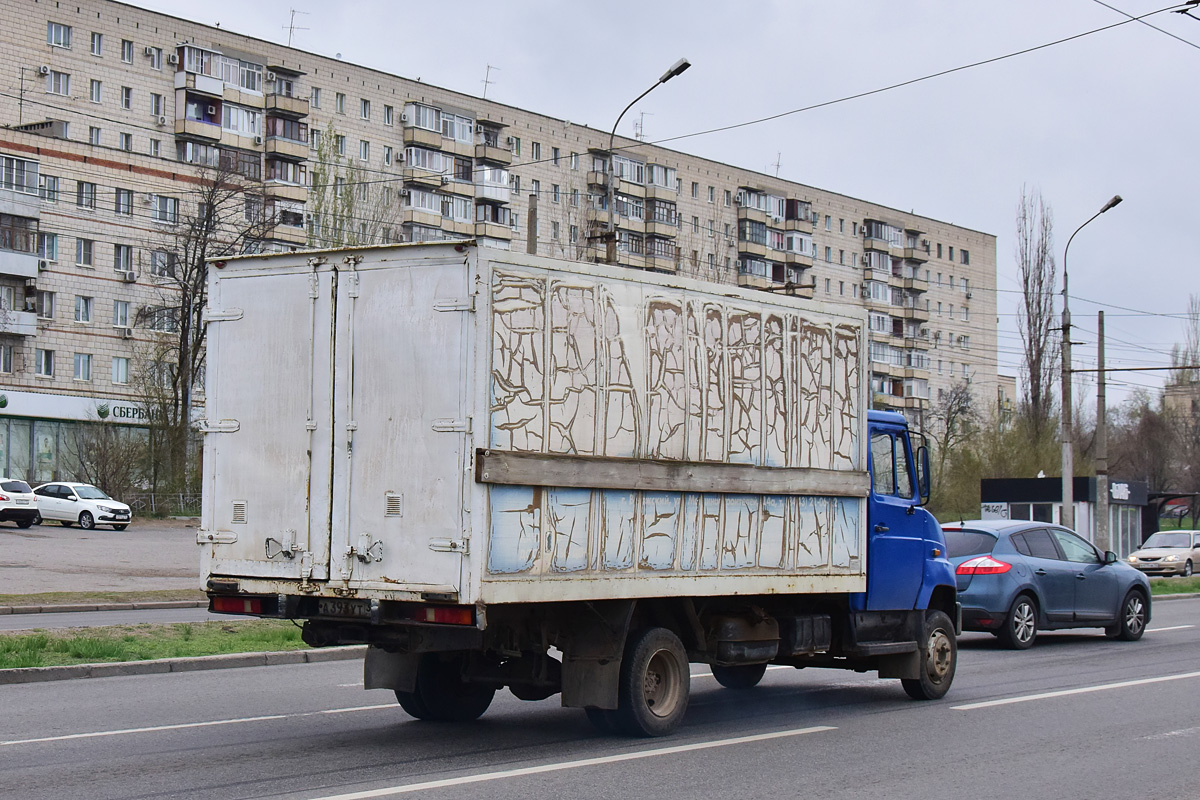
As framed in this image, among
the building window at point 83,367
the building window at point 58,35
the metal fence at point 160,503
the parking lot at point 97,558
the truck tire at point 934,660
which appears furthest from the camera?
the building window at point 58,35

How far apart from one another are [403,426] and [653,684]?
100 inches

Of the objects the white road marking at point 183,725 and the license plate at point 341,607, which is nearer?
the license plate at point 341,607

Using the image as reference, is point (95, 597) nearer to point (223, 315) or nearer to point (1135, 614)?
point (223, 315)

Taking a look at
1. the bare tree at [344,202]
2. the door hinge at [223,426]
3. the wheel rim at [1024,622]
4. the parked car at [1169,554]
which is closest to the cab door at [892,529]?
the door hinge at [223,426]

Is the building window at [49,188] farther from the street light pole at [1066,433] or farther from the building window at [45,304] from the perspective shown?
the street light pole at [1066,433]

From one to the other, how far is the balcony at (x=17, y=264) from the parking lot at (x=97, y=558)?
1465cm

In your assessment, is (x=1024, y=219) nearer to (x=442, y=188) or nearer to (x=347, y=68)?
(x=442, y=188)

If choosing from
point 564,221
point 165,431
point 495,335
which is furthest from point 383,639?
point 564,221

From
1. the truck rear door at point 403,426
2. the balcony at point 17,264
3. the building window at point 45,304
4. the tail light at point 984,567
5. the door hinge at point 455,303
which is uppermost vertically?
the balcony at point 17,264

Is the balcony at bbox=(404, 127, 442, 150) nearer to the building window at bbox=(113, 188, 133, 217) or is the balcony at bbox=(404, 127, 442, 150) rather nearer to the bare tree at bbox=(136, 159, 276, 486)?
the bare tree at bbox=(136, 159, 276, 486)

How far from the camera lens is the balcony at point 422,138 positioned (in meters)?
75.9

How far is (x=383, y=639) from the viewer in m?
9.02

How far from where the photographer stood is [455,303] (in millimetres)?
8711

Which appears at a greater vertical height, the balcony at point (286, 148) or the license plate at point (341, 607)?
the balcony at point (286, 148)
